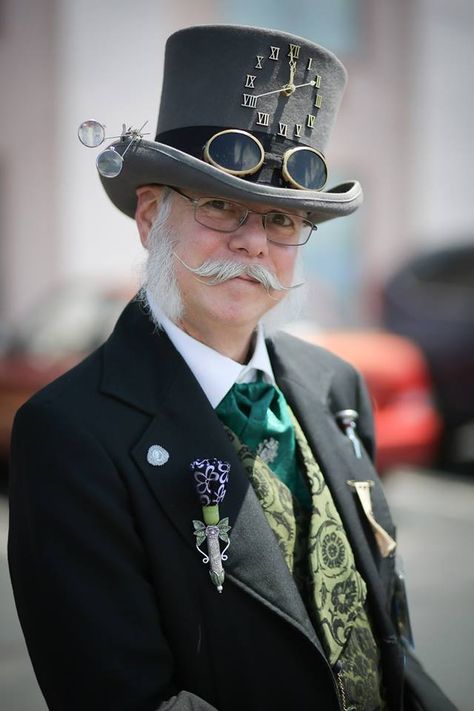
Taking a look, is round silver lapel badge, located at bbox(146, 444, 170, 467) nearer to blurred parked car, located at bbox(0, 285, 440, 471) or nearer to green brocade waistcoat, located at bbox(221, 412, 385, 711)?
green brocade waistcoat, located at bbox(221, 412, 385, 711)

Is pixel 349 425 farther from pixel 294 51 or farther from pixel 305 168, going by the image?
pixel 294 51

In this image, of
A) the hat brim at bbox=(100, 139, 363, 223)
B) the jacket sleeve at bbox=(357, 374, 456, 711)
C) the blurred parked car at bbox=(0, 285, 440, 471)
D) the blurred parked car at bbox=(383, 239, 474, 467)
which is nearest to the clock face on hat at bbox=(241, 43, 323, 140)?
the hat brim at bbox=(100, 139, 363, 223)

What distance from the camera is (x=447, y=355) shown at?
23.5 ft

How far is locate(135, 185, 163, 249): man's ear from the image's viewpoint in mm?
1912

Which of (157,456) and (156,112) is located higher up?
(156,112)

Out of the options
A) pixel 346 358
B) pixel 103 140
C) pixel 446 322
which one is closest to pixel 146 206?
pixel 103 140

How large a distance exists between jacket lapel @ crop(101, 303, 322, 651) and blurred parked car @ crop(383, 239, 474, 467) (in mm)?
5661

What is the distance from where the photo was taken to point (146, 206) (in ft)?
6.39

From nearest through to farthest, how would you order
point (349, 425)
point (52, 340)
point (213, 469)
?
point (213, 469)
point (349, 425)
point (52, 340)

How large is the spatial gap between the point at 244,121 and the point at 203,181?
0.61 feet

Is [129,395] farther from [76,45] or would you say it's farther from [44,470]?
[76,45]

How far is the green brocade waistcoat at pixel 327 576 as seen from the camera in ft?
5.79

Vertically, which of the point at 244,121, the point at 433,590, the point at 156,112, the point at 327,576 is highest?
the point at 156,112

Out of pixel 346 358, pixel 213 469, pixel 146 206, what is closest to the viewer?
pixel 213 469
